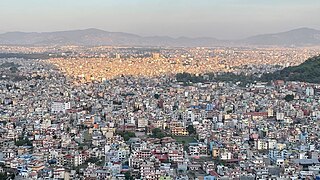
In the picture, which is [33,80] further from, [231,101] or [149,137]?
[149,137]

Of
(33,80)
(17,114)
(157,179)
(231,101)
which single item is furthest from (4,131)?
(33,80)

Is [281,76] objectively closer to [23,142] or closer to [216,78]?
[216,78]

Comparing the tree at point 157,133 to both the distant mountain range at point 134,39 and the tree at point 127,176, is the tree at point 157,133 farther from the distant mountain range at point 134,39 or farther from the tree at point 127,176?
the distant mountain range at point 134,39

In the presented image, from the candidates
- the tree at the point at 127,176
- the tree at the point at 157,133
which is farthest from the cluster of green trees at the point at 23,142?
the tree at the point at 127,176

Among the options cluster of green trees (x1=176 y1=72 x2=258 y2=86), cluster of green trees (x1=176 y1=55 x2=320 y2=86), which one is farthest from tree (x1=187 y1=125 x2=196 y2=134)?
cluster of green trees (x1=176 y1=72 x2=258 y2=86)

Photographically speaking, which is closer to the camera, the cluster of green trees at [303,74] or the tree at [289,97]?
the tree at [289,97]

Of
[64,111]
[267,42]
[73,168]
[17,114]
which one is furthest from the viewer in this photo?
[267,42]

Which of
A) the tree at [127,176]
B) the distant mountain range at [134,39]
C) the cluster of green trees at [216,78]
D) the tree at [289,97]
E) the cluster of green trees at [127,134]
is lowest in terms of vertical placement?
the distant mountain range at [134,39]
